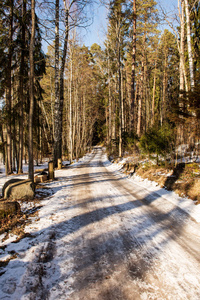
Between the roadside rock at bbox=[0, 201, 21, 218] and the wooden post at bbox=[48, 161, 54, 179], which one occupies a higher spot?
the wooden post at bbox=[48, 161, 54, 179]

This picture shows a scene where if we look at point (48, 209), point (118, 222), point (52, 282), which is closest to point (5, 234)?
point (48, 209)

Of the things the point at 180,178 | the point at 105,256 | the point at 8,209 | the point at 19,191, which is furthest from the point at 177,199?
the point at 19,191

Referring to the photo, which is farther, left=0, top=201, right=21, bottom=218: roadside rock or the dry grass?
the dry grass

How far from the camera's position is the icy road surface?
6.46 ft

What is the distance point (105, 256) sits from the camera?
257 centimetres

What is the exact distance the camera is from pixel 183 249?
110 inches

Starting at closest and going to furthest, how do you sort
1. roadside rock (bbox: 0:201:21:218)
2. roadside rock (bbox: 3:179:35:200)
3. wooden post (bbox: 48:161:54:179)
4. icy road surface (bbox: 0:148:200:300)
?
icy road surface (bbox: 0:148:200:300)
roadside rock (bbox: 0:201:21:218)
roadside rock (bbox: 3:179:35:200)
wooden post (bbox: 48:161:54:179)

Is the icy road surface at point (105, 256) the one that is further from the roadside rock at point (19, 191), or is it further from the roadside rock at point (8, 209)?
the roadside rock at point (19, 191)

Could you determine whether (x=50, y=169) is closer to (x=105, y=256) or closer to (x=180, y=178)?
(x=180, y=178)

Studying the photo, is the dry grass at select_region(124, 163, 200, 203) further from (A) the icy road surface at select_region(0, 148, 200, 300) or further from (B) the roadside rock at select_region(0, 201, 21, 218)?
(B) the roadside rock at select_region(0, 201, 21, 218)

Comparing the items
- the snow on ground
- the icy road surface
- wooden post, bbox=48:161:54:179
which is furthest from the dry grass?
wooden post, bbox=48:161:54:179

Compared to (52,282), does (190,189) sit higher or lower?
higher

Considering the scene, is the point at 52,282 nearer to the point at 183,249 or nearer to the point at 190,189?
the point at 183,249

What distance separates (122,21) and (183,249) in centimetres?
1688
